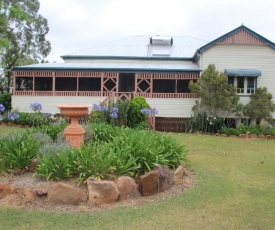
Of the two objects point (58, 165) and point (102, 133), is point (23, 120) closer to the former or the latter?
point (102, 133)

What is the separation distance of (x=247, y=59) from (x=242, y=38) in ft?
4.31

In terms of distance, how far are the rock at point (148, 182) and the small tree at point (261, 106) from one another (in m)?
14.4

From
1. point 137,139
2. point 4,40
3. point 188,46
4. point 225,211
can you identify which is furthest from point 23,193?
point 188,46

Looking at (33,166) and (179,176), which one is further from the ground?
(33,166)

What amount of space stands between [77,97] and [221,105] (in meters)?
8.93

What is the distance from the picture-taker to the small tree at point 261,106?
63.2 feet

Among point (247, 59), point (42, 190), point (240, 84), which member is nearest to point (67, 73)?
point (240, 84)

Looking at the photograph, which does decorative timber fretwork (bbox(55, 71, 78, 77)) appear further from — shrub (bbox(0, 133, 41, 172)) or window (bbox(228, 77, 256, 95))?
shrub (bbox(0, 133, 41, 172))

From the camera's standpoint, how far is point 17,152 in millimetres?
6992

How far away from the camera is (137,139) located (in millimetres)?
7840

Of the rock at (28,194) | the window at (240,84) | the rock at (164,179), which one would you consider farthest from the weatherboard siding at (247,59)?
the rock at (28,194)

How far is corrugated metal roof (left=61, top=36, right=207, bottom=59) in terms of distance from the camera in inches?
986

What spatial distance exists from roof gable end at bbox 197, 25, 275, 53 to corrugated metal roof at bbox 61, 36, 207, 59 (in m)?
4.39

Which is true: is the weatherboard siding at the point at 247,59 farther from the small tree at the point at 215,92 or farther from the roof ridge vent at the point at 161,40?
the roof ridge vent at the point at 161,40
